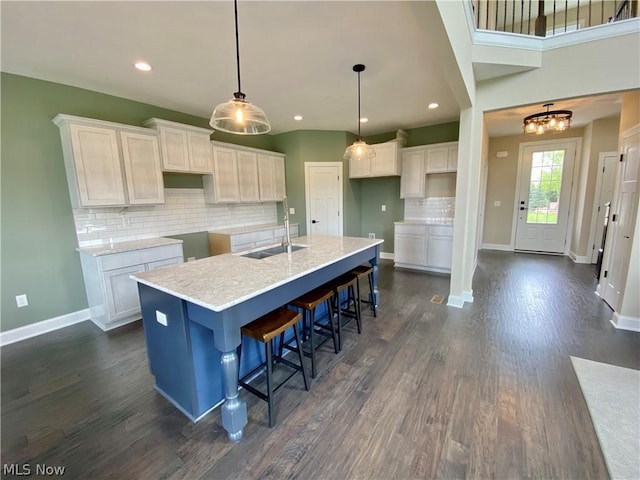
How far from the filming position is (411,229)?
16.2ft

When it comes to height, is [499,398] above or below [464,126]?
below

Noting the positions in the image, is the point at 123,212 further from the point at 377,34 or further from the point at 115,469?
the point at 377,34

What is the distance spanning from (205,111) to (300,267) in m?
3.30

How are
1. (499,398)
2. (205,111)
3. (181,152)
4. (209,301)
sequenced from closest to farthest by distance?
1. (209,301)
2. (499,398)
3. (181,152)
4. (205,111)

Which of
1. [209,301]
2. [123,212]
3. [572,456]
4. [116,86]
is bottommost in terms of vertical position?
[572,456]

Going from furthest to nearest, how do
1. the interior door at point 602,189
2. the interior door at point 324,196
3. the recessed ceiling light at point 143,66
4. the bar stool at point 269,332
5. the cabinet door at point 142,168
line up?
1. the interior door at point 324,196
2. the interior door at point 602,189
3. the cabinet door at point 142,168
4. the recessed ceiling light at point 143,66
5. the bar stool at point 269,332

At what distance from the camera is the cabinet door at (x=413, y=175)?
494cm

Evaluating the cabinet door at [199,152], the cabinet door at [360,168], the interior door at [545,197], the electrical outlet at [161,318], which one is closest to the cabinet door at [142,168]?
the cabinet door at [199,152]

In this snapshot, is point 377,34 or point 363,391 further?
point 377,34

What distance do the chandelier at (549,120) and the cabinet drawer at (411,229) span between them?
7.57 feet

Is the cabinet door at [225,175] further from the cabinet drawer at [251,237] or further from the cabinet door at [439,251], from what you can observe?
the cabinet door at [439,251]

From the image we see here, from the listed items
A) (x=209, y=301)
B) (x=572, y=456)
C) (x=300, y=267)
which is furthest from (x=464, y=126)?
(x=209, y=301)

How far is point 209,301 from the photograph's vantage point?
1.38 m

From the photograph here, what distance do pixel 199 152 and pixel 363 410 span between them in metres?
3.78
